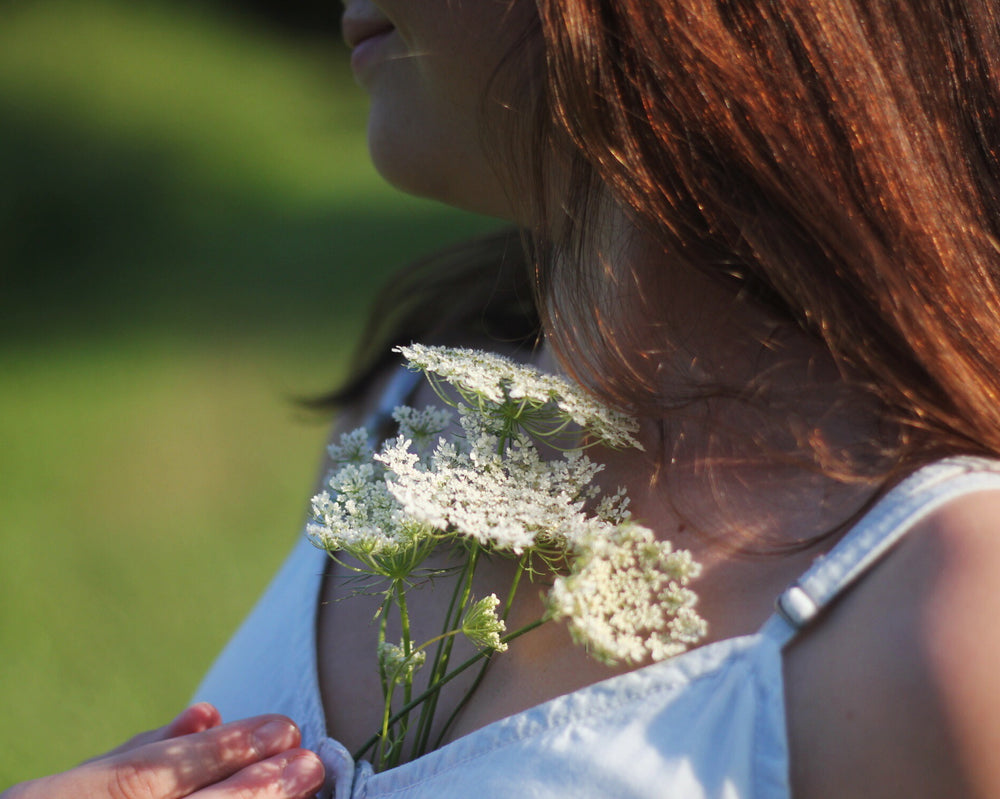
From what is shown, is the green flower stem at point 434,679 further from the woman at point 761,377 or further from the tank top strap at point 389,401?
the tank top strap at point 389,401

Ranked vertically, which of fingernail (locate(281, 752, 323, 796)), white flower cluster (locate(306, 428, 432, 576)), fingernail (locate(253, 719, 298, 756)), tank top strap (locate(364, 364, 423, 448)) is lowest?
fingernail (locate(281, 752, 323, 796))

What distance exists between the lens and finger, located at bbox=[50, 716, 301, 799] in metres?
0.82

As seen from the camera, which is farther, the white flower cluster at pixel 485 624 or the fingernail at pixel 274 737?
the fingernail at pixel 274 737

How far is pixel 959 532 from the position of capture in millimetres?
638

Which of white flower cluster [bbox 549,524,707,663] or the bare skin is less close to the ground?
white flower cluster [bbox 549,524,707,663]

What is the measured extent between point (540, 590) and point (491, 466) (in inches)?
6.1

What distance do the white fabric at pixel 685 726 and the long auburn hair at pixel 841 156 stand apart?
0.30ft

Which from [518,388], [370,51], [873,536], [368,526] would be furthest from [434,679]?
[370,51]

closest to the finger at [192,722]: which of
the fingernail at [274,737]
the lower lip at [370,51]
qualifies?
the fingernail at [274,737]

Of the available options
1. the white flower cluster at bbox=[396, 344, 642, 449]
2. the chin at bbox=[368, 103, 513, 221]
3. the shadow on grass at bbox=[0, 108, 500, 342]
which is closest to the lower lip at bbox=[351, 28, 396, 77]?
the chin at bbox=[368, 103, 513, 221]

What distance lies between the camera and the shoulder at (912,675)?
0.58m

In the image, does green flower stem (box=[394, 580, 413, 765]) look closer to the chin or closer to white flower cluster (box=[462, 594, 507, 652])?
white flower cluster (box=[462, 594, 507, 652])

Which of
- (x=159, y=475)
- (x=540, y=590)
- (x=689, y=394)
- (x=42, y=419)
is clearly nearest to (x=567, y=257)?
(x=689, y=394)

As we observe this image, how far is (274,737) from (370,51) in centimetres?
78
